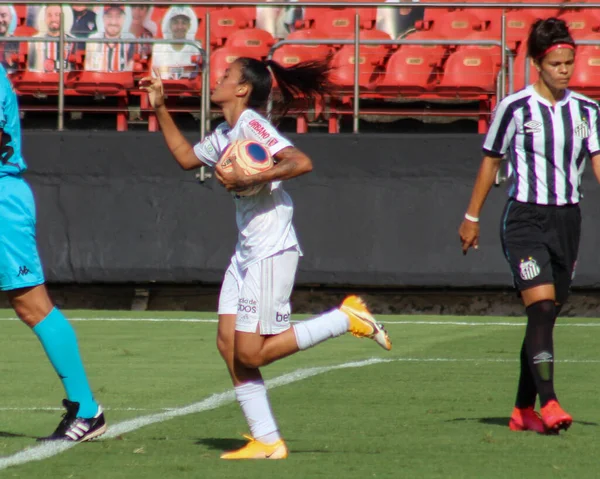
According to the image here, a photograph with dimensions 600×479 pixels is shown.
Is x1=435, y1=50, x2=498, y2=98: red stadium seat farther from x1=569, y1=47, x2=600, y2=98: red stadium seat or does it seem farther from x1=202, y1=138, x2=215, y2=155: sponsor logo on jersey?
x1=202, y1=138, x2=215, y2=155: sponsor logo on jersey

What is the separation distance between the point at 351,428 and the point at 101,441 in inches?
52.3

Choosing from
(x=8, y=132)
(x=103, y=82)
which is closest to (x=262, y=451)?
(x=8, y=132)

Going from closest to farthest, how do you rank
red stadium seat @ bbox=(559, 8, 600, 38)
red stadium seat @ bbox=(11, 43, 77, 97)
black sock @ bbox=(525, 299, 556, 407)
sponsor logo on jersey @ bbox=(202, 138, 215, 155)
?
1. sponsor logo on jersey @ bbox=(202, 138, 215, 155)
2. black sock @ bbox=(525, 299, 556, 407)
3. red stadium seat @ bbox=(11, 43, 77, 97)
4. red stadium seat @ bbox=(559, 8, 600, 38)

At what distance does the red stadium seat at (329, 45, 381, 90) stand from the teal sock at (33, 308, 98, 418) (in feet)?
29.2

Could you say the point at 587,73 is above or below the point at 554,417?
above

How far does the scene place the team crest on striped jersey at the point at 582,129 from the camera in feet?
21.7

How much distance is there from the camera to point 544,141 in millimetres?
6570

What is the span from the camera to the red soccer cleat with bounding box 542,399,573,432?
6309 millimetres

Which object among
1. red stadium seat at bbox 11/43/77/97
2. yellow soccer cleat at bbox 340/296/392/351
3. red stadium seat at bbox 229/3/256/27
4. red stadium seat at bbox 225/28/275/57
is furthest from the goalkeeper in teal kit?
red stadium seat at bbox 229/3/256/27

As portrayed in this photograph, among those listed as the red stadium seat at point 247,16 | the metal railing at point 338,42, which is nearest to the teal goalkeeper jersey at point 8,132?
the metal railing at point 338,42

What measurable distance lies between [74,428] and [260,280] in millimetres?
1290

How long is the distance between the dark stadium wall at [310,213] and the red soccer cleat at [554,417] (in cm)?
760

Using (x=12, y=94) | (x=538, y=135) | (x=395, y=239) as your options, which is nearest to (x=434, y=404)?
(x=538, y=135)

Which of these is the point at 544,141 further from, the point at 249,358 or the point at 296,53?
the point at 296,53
